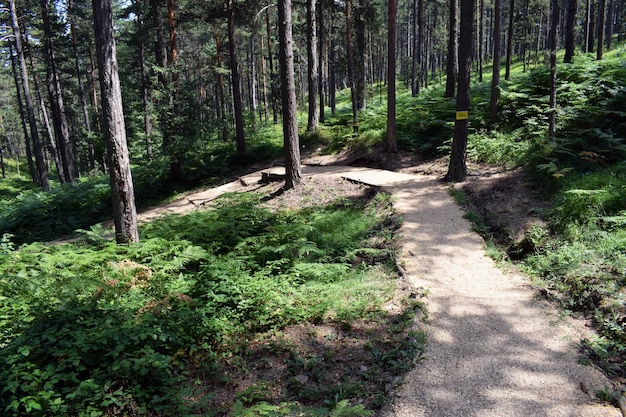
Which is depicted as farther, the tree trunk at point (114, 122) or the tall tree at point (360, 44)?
the tall tree at point (360, 44)

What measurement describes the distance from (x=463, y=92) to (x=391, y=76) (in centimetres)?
445

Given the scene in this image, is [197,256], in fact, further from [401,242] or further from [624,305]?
[624,305]

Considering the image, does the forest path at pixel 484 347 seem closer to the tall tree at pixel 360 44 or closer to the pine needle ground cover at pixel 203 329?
the pine needle ground cover at pixel 203 329

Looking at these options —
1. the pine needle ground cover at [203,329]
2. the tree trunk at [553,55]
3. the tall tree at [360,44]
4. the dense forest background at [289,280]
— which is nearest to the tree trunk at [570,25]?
the dense forest background at [289,280]

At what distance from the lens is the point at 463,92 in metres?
10.7

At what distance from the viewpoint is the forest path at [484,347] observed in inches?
149

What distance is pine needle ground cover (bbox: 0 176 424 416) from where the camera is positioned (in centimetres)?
367

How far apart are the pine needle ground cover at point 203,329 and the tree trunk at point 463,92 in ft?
14.5

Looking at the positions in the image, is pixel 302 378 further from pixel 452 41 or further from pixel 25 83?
pixel 25 83

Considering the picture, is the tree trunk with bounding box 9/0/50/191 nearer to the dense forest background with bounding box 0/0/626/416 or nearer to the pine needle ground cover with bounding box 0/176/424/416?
the dense forest background with bounding box 0/0/626/416

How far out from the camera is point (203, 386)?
419cm

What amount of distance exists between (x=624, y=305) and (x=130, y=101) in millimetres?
30866

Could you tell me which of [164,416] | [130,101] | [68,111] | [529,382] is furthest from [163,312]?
[68,111]

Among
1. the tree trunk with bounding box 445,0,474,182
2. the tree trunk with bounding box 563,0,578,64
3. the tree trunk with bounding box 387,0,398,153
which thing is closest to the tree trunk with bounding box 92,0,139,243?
the tree trunk with bounding box 445,0,474,182
